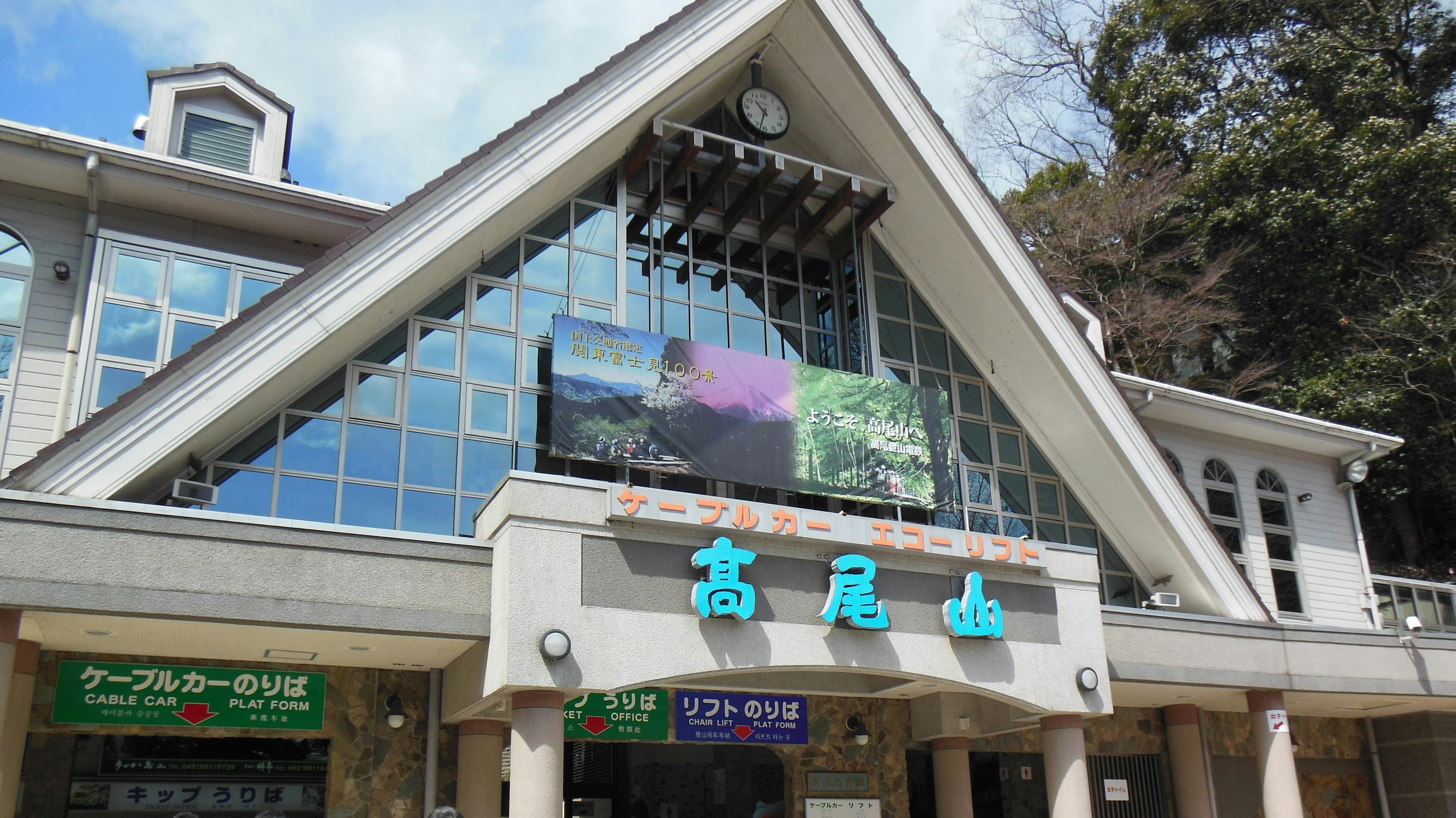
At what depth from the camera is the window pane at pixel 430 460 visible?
479 inches

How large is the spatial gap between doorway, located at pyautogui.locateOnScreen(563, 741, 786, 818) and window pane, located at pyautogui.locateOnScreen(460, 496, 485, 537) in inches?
256

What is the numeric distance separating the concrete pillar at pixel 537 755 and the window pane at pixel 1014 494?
7.83 m

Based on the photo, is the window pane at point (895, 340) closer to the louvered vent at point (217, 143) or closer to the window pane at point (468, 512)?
the window pane at point (468, 512)

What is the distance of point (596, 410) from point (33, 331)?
230 inches

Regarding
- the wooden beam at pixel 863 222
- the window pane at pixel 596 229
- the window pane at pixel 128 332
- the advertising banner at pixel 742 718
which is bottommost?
the advertising banner at pixel 742 718

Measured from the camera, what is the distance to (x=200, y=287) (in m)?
12.5

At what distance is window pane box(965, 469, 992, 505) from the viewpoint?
51.0 feet

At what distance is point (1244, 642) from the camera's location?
15023 mm

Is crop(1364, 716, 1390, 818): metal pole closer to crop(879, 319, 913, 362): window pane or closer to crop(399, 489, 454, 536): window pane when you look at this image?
crop(879, 319, 913, 362): window pane

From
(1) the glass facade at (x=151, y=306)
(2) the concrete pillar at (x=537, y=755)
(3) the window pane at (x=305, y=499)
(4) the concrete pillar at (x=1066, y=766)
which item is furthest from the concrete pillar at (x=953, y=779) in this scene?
(1) the glass facade at (x=151, y=306)

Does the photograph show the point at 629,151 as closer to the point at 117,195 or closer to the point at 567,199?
the point at 567,199

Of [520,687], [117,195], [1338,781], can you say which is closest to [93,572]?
[520,687]

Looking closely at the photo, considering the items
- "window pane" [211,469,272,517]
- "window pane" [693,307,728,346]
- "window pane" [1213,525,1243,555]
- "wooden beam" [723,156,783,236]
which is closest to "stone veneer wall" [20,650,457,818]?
"window pane" [211,469,272,517]

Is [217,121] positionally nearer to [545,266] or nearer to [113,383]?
[113,383]
